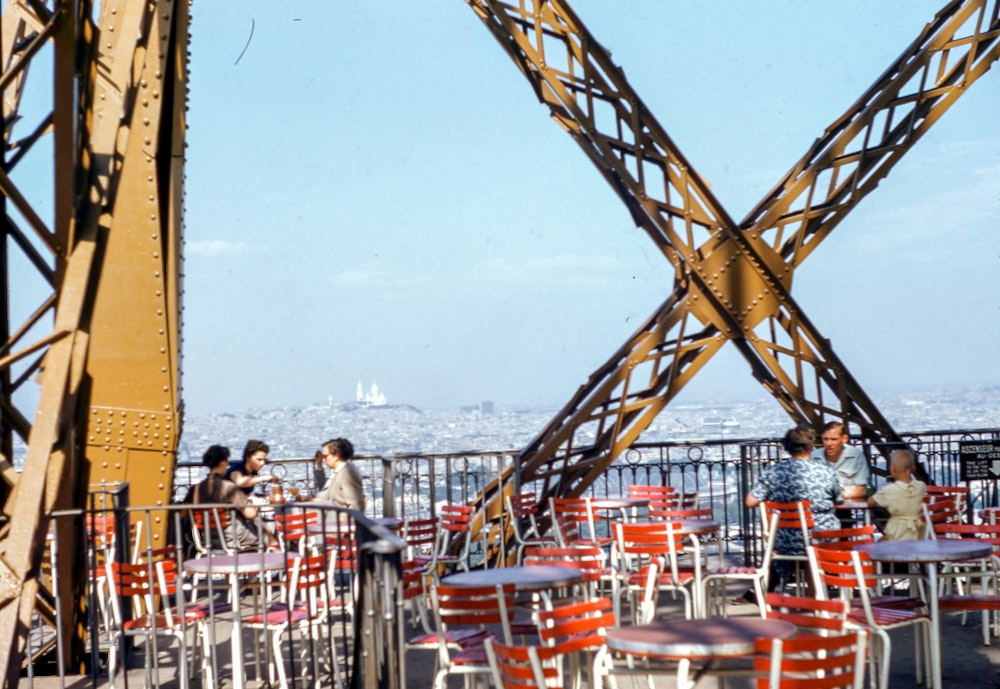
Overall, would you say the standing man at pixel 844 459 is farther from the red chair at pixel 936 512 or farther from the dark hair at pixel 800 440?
the dark hair at pixel 800 440

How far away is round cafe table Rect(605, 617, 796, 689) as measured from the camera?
548 centimetres

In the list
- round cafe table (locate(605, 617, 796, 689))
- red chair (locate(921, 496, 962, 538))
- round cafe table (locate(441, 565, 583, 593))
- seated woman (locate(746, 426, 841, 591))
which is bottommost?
round cafe table (locate(605, 617, 796, 689))

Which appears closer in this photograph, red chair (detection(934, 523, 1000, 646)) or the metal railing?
red chair (detection(934, 523, 1000, 646))

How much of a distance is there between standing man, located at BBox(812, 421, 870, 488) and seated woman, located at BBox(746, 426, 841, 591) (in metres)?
1.31

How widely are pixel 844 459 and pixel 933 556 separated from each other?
3.71m

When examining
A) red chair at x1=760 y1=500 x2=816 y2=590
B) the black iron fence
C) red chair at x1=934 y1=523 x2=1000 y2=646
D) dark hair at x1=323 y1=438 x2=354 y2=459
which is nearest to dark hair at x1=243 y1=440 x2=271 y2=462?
the black iron fence

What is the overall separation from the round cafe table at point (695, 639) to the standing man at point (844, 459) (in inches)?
231

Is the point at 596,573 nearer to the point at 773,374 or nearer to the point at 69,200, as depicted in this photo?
the point at 69,200

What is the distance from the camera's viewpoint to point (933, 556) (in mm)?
8070

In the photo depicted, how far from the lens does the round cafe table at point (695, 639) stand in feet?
18.0

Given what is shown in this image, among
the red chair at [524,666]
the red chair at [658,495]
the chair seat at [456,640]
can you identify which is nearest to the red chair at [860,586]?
the chair seat at [456,640]

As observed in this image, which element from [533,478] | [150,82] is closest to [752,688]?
[533,478]

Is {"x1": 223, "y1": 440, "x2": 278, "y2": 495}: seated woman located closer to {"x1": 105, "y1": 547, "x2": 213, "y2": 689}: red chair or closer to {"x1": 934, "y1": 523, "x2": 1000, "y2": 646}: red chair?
{"x1": 105, "y1": 547, "x2": 213, "y2": 689}: red chair

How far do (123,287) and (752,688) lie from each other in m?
5.57
